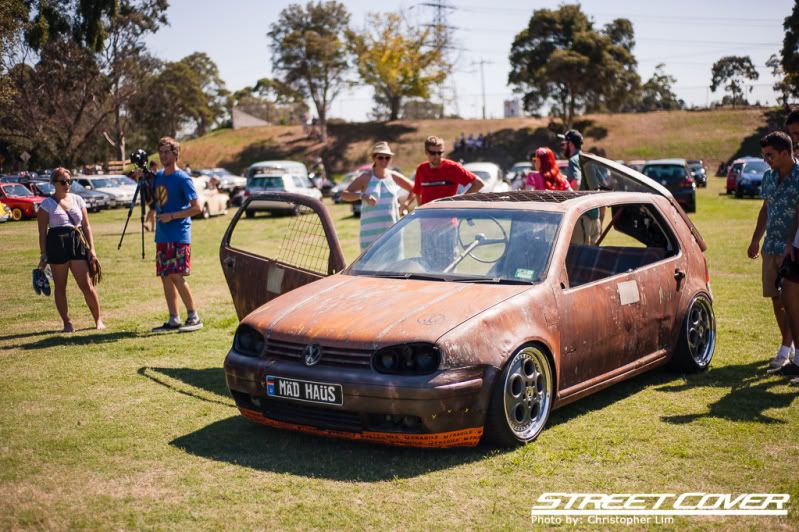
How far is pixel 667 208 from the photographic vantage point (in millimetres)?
7160

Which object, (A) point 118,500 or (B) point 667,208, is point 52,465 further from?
(B) point 667,208

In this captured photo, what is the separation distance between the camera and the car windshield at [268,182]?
31.4m

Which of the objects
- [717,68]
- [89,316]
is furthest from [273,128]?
[89,316]

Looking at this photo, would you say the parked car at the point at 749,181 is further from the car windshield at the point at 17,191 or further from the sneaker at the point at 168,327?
the sneaker at the point at 168,327

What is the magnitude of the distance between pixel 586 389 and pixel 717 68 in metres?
103

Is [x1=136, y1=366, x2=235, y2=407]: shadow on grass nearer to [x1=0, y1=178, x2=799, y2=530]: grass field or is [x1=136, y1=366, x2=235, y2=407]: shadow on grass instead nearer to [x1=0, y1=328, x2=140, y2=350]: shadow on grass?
[x1=0, y1=178, x2=799, y2=530]: grass field

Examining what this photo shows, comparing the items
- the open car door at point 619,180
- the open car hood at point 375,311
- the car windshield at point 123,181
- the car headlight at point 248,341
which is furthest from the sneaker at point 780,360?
the car windshield at point 123,181

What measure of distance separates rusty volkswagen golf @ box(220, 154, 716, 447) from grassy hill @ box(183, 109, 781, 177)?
195 feet

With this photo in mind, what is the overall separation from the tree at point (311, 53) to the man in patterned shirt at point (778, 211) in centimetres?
7296

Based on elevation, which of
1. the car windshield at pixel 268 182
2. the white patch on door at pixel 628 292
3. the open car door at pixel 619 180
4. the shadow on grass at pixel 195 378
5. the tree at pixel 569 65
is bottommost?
the shadow on grass at pixel 195 378

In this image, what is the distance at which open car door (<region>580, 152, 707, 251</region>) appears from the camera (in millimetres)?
7371

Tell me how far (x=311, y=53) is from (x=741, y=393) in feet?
246

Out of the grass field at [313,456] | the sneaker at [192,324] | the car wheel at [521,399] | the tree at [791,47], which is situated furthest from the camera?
the tree at [791,47]

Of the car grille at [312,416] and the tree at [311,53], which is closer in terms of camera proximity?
the car grille at [312,416]
